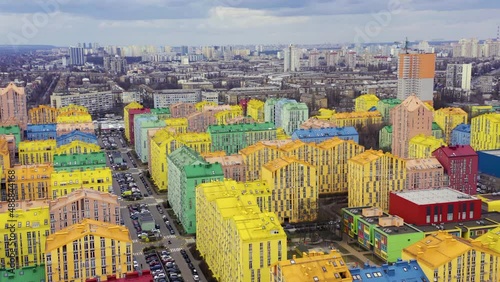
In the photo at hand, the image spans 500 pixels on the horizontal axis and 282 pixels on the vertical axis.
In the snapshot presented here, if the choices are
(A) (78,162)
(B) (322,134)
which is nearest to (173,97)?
(B) (322,134)

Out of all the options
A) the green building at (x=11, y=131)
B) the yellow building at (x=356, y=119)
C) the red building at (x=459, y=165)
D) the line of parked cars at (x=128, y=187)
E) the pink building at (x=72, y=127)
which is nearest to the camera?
the red building at (x=459, y=165)

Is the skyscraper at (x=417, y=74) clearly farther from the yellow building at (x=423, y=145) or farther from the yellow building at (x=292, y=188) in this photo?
the yellow building at (x=292, y=188)

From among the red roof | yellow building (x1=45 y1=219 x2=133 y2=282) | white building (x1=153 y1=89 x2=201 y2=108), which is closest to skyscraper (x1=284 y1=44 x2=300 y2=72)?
white building (x1=153 y1=89 x2=201 y2=108)

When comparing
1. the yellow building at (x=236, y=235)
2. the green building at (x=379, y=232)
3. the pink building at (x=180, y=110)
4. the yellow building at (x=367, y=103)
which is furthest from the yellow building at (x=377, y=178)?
the yellow building at (x=367, y=103)

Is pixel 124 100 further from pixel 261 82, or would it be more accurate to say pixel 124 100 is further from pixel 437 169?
pixel 437 169

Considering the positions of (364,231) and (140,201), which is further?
(140,201)

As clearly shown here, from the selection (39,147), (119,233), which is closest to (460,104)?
(39,147)

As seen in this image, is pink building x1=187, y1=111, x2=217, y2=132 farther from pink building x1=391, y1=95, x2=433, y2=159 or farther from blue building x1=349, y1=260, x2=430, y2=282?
blue building x1=349, y1=260, x2=430, y2=282
